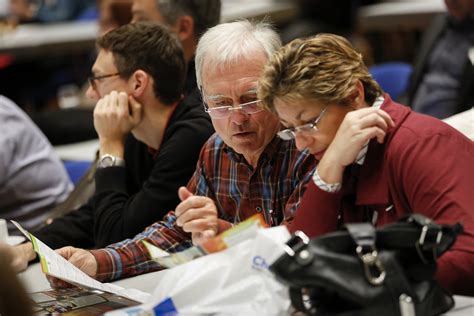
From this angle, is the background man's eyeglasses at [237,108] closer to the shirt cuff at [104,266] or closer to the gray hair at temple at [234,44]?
the gray hair at temple at [234,44]

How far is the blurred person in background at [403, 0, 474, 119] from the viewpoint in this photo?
4508mm

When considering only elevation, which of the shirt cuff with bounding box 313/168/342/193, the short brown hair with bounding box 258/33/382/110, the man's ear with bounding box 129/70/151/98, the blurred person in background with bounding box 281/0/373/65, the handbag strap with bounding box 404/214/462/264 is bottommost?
the blurred person in background with bounding box 281/0/373/65

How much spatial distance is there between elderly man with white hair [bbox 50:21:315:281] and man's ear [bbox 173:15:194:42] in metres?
1.16

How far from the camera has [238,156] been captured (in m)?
2.63

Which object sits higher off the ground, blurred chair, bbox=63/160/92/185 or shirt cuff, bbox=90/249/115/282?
shirt cuff, bbox=90/249/115/282

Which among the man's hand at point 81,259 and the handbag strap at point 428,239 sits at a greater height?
the handbag strap at point 428,239

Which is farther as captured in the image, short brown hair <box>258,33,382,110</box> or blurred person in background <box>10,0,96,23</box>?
blurred person in background <box>10,0,96,23</box>

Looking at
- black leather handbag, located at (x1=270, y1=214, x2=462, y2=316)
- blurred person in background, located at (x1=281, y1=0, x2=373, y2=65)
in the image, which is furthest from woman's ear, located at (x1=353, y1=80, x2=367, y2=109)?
blurred person in background, located at (x1=281, y1=0, x2=373, y2=65)

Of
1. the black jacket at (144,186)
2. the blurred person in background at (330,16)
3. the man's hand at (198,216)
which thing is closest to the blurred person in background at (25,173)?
the black jacket at (144,186)

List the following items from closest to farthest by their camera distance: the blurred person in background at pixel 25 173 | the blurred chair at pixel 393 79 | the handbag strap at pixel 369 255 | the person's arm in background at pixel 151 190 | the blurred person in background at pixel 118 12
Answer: the handbag strap at pixel 369 255, the person's arm in background at pixel 151 190, the blurred person in background at pixel 25 173, the blurred person in background at pixel 118 12, the blurred chair at pixel 393 79

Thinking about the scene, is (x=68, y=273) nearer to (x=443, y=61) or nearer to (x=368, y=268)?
(x=368, y=268)

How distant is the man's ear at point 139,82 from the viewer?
309cm

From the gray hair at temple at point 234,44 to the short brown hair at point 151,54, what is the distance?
1.80 ft

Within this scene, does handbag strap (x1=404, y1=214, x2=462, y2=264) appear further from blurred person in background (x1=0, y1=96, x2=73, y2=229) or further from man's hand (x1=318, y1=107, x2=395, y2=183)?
blurred person in background (x1=0, y1=96, x2=73, y2=229)
